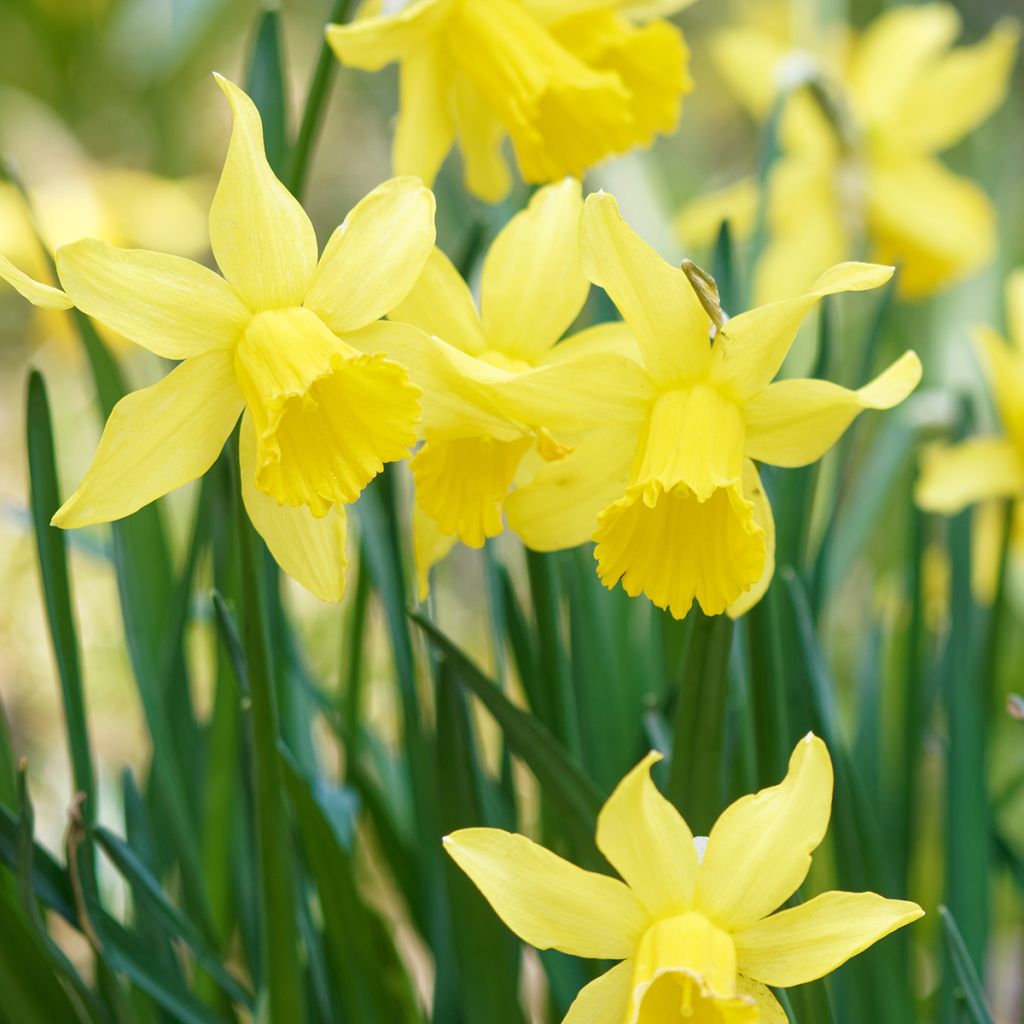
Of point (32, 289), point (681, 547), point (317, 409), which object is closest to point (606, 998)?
point (681, 547)

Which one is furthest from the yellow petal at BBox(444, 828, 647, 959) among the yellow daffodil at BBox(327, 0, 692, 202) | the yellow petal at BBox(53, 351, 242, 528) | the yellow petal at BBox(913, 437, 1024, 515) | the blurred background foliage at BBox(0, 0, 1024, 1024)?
the yellow petal at BBox(913, 437, 1024, 515)

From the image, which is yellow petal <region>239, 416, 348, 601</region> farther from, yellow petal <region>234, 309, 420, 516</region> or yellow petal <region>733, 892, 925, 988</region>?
yellow petal <region>733, 892, 925, 988</region>

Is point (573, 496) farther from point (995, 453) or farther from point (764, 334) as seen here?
point (995, 453)

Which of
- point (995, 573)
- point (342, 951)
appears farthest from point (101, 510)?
point (995, 573)

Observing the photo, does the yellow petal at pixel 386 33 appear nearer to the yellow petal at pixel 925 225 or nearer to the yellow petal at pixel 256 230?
the yellow petal at pixel 256 230

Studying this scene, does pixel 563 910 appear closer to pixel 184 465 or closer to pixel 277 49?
pixel 184 465

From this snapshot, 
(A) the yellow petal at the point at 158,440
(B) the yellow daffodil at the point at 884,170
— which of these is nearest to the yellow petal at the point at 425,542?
(A) the yellow petal at the point at 158,440

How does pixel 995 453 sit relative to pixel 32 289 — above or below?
below
